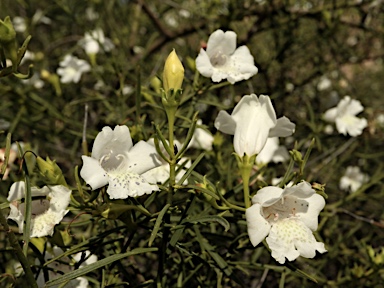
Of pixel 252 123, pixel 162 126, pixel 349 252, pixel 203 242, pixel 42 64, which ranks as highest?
pixel 252 123

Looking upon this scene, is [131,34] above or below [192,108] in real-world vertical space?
below

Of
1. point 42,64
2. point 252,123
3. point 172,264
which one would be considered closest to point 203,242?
point 172,264

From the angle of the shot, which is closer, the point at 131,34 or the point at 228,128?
the point at 228,128

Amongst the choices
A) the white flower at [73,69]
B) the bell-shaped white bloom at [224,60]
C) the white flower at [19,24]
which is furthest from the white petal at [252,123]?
the white flower at [19,24]

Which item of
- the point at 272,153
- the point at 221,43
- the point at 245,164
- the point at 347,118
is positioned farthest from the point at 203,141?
the point at 347,118

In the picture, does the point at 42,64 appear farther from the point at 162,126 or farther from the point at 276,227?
the point at 276,227

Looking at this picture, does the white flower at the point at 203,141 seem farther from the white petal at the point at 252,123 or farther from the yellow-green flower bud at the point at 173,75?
the yellow-green flower bud at the point at 173,75

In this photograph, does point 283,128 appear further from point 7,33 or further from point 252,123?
point 7,33
